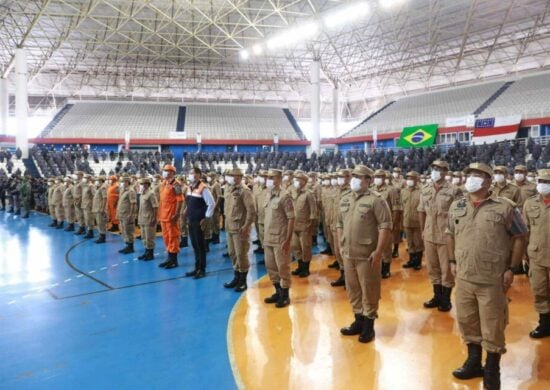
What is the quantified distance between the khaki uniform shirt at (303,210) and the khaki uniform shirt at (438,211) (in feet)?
6.19

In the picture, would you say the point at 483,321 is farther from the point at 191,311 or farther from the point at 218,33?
the point at 218,33

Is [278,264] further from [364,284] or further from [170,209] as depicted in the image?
[170,209]

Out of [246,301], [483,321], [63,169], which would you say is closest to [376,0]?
[63,169]

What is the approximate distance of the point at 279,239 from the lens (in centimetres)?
466

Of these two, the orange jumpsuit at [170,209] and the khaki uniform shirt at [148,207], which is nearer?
the orange jumpsuit at [170,209]

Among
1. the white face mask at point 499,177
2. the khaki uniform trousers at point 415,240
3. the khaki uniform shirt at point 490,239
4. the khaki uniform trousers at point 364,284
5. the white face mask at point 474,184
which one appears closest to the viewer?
the khaki uniform shirt at point 490,239

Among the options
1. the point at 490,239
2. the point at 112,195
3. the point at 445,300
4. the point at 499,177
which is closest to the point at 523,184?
the point at 499,177

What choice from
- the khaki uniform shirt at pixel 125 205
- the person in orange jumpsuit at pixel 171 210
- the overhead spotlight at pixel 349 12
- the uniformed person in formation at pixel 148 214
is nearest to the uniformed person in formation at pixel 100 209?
the khaki uniform shirt at pixel 125 205

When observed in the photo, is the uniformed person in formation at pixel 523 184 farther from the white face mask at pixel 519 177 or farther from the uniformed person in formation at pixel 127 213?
the uniformed person in formation at pixel 127 213

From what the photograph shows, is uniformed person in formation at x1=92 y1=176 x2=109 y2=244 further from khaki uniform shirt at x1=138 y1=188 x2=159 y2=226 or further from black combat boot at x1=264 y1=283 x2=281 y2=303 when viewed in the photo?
black combat boot at x1=264 y1=283 x2=281 y2=303

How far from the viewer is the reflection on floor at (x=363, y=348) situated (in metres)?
3.04

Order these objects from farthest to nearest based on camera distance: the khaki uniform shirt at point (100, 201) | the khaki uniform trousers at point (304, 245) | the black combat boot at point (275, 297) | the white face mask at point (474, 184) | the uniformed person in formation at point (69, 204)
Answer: the uniformed person in formation at point (69, 204)
the khaki uniform shirt at point (100, 201)
the khaki uniform trousers at point (304, 245)
the black combat boot at point (275, 297)
the white face mask at point (474, 184)

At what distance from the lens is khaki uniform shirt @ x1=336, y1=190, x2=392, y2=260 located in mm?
3650

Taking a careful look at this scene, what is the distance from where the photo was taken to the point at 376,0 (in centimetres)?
1770
